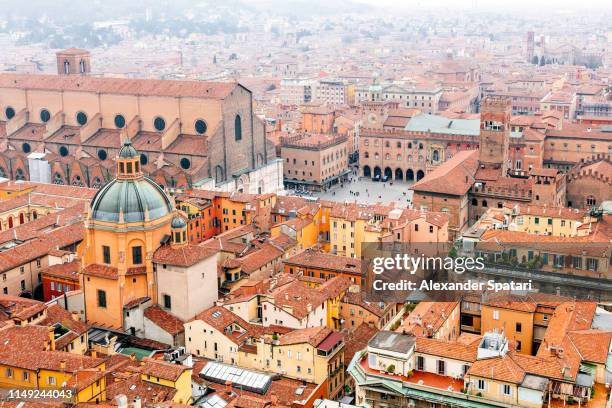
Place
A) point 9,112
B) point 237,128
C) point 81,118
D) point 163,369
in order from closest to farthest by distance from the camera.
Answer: point 163,369 < point 237,128 < point 81,118 < point 9,112

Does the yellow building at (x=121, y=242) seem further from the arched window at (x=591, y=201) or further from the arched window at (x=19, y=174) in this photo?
the arched window at (x=19, y=174)

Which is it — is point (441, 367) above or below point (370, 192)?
above

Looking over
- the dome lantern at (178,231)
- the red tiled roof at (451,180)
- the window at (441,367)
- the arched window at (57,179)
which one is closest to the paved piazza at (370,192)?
the red tiled roof at (451,180)

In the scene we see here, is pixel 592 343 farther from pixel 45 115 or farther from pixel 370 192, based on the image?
pixel 45 115

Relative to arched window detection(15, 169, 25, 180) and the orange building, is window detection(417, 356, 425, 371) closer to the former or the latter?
the orange building

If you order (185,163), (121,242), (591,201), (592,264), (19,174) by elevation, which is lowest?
(19,174)

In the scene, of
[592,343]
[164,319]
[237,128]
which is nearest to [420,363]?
[592,343]

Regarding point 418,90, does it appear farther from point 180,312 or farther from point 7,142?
point 180,312

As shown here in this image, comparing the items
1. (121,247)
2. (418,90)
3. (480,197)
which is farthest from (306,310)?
(418,90)
